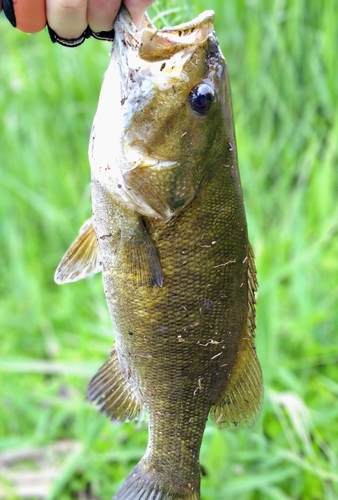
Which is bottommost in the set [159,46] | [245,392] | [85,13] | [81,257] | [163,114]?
[245,392]

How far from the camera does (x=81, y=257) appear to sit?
4.35 feet

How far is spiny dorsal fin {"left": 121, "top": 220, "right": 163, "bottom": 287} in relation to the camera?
115cm

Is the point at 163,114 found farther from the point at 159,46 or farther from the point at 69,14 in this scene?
the point at 69,14

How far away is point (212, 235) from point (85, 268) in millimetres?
345

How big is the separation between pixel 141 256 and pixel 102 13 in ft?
1.61

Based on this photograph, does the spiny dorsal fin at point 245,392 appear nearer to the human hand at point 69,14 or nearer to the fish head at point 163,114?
the fish head at point 163,114

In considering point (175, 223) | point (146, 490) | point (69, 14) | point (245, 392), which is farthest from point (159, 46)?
point (146, 490)

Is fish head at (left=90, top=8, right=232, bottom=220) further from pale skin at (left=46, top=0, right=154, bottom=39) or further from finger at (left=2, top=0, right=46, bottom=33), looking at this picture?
finger at (left=2, top=0, right=46, bottom=33)

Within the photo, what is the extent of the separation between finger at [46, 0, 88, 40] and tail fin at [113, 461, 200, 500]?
101cm

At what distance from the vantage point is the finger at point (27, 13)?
109 cm

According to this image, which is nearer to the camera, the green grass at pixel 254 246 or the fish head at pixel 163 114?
the fish head at pixel 163 114

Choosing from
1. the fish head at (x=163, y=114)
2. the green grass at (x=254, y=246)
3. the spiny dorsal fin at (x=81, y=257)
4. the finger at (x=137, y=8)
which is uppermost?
the finger at (x=137, y=8)

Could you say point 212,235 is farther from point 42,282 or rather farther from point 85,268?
point 42,282

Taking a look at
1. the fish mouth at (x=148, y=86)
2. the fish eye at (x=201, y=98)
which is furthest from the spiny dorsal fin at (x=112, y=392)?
the fish eye at (x=201, y=98)
